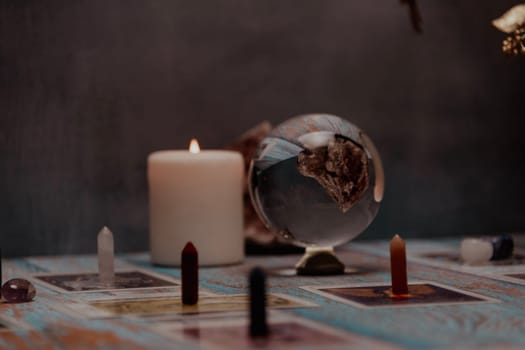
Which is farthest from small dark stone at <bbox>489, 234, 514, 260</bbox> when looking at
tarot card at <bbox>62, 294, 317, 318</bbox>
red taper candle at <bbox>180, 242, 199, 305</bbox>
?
red taper candle at <bbox>180, 242, 199, 305</bbox>

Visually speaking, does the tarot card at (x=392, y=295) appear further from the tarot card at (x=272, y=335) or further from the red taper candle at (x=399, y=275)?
the tarot card at (x=272, y=335)

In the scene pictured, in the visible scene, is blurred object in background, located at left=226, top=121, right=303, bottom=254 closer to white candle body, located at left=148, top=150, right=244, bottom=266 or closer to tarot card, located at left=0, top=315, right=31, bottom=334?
white candle body, located at left=148, top=150, right=244, bottom=266

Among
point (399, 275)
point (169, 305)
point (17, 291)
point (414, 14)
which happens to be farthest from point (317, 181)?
point (414, 14)

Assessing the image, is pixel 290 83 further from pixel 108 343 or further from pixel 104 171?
pixel 108 343

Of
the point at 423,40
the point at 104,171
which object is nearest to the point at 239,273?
the point at 104,171

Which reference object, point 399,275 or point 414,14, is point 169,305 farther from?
point 414,14

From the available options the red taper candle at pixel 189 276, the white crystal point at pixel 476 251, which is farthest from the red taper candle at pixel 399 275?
the white crystal point at pixel 476 251
